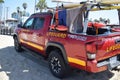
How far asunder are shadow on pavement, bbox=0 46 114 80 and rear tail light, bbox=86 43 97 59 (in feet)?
4.91

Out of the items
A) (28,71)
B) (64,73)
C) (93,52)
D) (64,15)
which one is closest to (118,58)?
(93,52)

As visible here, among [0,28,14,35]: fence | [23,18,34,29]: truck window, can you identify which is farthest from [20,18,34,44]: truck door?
[0,28,14,35]: fence

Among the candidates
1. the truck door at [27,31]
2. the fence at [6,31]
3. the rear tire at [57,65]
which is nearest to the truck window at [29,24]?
the truck door at [27,31]

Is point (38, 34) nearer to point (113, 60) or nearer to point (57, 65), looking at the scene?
point (57, 65)

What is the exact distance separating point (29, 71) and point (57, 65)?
1.19 metres

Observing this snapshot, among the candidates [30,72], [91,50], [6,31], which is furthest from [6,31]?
[91,50]

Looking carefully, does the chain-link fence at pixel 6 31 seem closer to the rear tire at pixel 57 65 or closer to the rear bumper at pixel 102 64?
the rear tire at pixel 57 65

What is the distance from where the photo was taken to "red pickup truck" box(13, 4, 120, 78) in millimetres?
4902

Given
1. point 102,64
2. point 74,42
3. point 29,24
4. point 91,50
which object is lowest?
point 102,64

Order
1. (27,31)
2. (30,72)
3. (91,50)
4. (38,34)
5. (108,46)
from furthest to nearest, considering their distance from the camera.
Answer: (27,31)
(38,34)
(30,72)
(108,46)
(91,50)

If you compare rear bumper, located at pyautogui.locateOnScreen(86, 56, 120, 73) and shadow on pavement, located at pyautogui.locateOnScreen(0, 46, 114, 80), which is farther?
shadow on pavement, located at pyautogui.locateOnScreen(0, 46, 114, 80)

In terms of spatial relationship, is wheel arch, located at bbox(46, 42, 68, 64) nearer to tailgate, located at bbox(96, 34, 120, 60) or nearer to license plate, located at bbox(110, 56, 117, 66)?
tailgate, located at bbox(96, 34, 120, 60)

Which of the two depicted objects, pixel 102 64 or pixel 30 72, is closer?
pixel 102 64

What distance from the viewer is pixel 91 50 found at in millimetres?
4824
